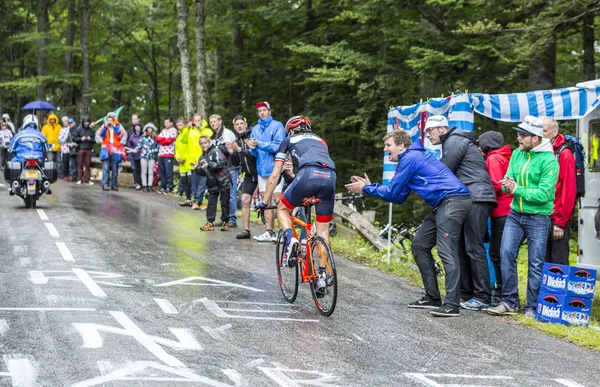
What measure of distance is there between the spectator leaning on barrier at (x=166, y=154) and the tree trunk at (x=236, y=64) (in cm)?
798

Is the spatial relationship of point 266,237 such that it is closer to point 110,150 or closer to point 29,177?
point 29,177

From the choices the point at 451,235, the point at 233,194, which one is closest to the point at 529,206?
the point at 451,235

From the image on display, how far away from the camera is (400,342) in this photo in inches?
300

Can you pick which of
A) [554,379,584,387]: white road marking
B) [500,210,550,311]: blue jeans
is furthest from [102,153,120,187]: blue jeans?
[554,379,584,387]: white road marking

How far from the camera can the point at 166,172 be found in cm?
2366

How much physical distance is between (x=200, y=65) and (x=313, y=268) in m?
17.2

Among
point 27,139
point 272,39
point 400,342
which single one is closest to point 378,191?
point 400,342

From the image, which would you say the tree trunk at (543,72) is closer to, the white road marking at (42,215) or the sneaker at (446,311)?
the white road marking at (42,215)

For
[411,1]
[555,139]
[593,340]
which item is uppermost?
[411,1]

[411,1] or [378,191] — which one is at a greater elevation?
[411,1]

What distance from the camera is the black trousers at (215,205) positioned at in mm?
15781

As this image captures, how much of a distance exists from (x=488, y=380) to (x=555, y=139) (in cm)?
411

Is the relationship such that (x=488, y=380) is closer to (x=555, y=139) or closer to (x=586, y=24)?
(x=555, y=139)

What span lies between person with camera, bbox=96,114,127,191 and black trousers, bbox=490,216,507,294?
1561 centimetres
